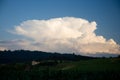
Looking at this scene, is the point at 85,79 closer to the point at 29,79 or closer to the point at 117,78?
the point at 117,78

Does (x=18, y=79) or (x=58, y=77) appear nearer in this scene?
(x=18, y=79)

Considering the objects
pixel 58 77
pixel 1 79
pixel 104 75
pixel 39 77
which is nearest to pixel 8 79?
pixel 1 79

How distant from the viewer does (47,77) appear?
8456 cm

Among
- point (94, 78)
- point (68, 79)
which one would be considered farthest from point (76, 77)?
A: point (94, 78)

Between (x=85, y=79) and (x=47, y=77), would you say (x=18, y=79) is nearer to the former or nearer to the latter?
(x=47, y=77)

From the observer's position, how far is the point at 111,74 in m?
77.2

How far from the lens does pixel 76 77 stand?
7925 centimetres

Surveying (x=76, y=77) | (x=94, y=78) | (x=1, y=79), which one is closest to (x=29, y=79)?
(x=1, y=79)

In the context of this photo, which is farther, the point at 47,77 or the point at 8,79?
the point at 47,77

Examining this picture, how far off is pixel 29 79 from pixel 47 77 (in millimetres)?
8392

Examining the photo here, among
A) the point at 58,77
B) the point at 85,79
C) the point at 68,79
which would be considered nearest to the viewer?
the point at 85,79

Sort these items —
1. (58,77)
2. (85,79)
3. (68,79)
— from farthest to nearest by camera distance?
1. (58,77)
2. (68,79)
3. (85,79)

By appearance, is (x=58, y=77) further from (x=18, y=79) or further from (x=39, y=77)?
(x=18, y=79)

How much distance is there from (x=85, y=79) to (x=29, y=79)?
18693 millimetres
